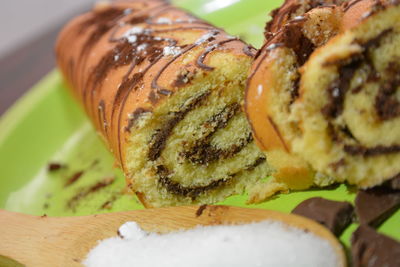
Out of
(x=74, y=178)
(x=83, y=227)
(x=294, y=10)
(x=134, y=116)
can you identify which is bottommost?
(x=74, y=178)

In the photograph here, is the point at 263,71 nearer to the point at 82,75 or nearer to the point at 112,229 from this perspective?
the point at 112,229

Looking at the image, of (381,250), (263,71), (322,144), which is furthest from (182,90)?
(381,250)

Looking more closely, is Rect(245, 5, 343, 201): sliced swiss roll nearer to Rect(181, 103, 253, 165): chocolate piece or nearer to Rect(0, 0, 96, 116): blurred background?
Rect(181, 103, 253, 165): chocolate piece

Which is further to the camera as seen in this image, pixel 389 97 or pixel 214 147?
pixel 214 147

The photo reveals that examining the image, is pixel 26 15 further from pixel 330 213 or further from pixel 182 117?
pixel 330 213

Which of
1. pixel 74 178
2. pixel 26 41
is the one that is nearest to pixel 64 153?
pixel 74 178

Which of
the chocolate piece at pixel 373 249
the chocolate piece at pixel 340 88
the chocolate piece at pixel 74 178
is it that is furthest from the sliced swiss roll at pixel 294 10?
the chocolate piece at pixel 74 178

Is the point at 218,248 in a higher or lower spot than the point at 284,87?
lower

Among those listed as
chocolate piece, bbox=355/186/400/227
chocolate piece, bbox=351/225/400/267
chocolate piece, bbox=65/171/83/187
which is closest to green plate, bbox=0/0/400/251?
chocolate piece, bbox=65/171/83/187
